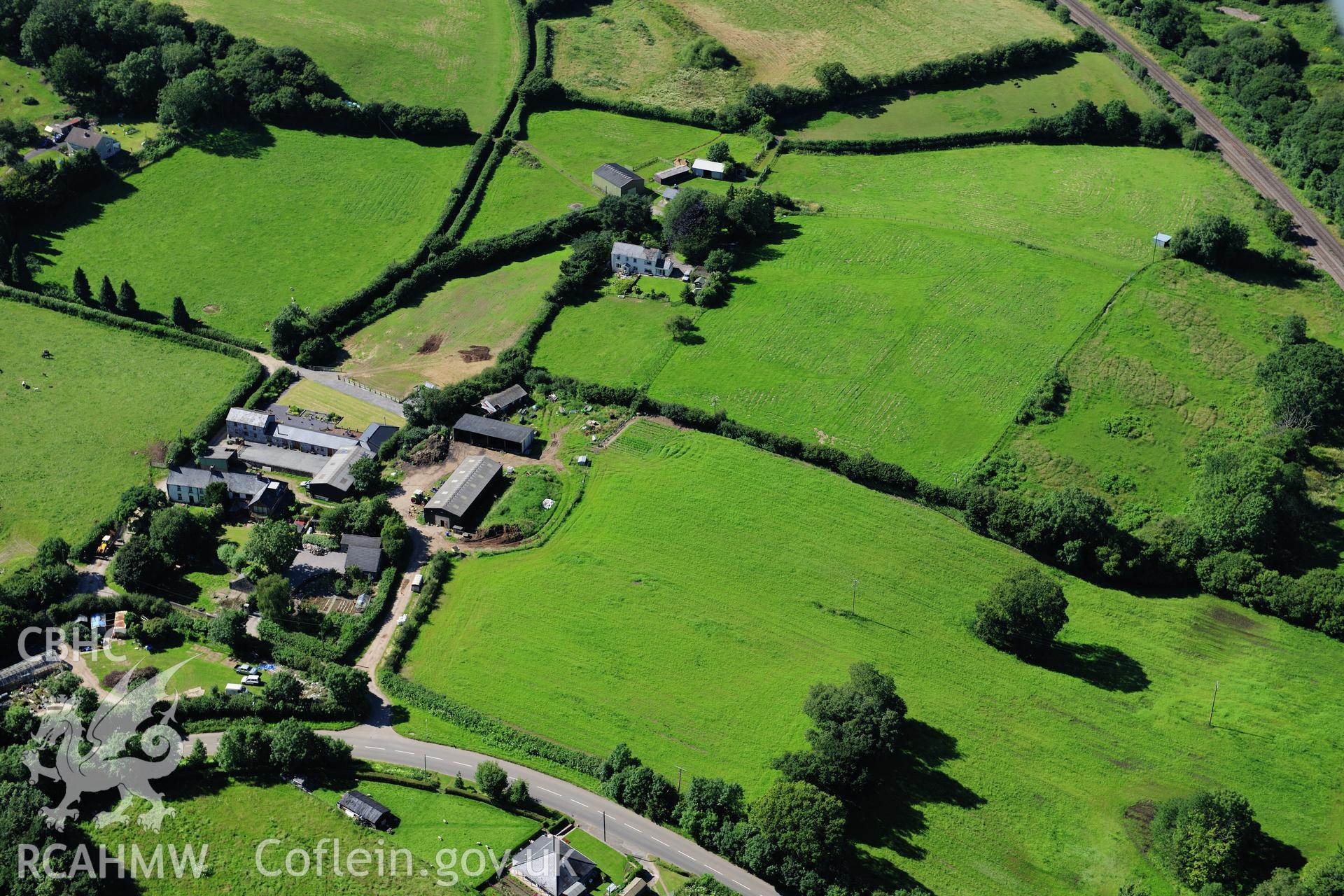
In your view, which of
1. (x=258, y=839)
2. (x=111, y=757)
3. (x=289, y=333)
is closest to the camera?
(x=258, y=839)

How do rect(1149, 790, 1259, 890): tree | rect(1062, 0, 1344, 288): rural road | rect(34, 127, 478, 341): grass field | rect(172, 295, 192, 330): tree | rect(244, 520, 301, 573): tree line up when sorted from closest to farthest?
rect(1149, 790, 1259, 890): tree, rect(244, 520, 301, 573): tree, rect(172, 295, 192, 330): tree, rect(34, 127, 478, 341): grass field, rect(1062, 0, 1344, 288): rural road

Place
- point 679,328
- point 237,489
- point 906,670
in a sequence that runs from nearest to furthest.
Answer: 1. point 906,670
2. point 237,489
3. point 679,328

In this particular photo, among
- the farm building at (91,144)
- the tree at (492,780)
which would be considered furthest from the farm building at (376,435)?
the farm building at (91,144)

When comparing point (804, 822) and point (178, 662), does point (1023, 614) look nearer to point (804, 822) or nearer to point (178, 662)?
point (804, 822)

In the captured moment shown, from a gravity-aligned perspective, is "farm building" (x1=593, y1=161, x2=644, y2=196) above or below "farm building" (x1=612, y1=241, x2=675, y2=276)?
above

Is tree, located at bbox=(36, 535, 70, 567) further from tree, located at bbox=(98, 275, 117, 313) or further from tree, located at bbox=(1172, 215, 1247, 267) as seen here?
tree, located at bbox=(1172, 215, 1247, 267)

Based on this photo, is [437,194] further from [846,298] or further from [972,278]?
[972,278]

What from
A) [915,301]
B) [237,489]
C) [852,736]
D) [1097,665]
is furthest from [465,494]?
[915,301]

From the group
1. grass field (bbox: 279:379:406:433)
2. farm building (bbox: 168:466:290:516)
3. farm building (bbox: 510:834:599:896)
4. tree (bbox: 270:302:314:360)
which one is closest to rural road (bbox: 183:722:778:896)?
farm building (bbox: 510:834:599:896)
